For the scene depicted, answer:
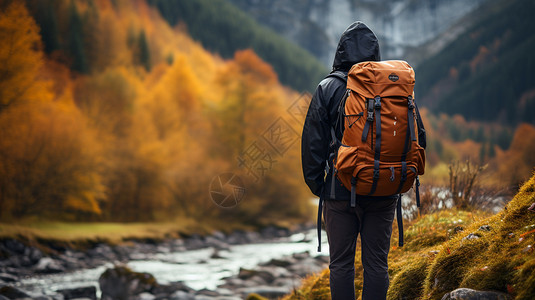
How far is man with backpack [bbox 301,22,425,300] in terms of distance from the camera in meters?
2.69

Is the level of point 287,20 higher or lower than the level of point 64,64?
higher

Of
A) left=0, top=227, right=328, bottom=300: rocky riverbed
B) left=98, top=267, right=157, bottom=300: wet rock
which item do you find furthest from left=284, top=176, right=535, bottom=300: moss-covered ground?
left=98, top=267, right=157, bottom=300: wet rock

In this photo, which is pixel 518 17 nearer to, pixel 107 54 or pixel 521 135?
pixel 521 135

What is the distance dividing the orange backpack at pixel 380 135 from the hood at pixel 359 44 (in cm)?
31

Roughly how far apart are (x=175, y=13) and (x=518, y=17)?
7269 centimetres

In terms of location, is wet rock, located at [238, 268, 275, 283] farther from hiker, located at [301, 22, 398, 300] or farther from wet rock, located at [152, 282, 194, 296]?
hiker, located at [301, 22, 398, 300]

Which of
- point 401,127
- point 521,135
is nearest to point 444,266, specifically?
point 401,127

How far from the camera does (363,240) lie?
291 centimetres

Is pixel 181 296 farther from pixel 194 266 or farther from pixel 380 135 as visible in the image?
pixel 380 135

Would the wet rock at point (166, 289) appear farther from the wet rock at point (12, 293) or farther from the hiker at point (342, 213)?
the hiker at point (342, 213)

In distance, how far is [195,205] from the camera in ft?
82.8

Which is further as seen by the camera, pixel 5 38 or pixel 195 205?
pixel 195 205

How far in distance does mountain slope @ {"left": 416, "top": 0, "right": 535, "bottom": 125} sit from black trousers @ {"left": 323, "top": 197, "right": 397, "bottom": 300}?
76.8 meters

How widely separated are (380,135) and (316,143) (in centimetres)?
46
